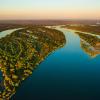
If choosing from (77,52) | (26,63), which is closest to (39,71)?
(26,63)

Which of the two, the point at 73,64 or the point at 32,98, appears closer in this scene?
the point at 32,98

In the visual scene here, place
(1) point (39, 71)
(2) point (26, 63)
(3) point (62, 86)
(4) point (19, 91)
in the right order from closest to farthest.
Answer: (4) point (19, 91)
(3) point (62, 86)
(1) point (39, 71)
(2) point (26, 63)

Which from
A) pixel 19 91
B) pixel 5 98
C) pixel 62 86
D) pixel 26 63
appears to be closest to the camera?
pixel 5 98

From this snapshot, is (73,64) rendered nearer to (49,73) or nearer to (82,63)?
(82,63)

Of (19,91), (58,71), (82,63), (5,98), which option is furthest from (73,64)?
(5,98)
